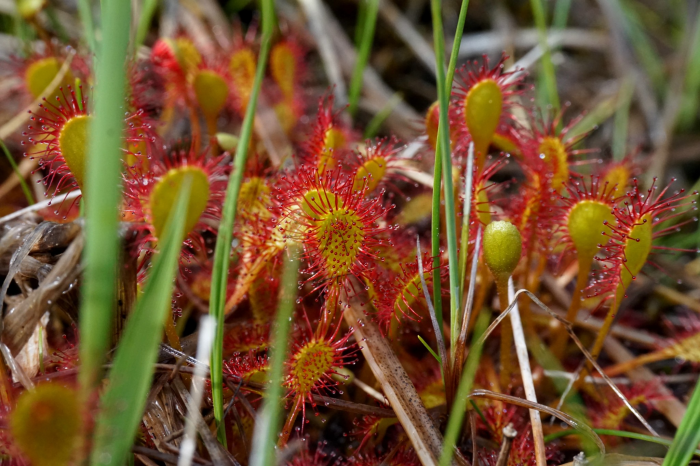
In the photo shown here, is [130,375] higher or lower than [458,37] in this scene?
lower

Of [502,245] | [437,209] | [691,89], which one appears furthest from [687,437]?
[691,89]

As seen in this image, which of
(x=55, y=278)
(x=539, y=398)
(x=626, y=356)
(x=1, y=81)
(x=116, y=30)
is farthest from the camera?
(x=1, y=81)

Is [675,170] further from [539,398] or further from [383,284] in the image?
[383,284]

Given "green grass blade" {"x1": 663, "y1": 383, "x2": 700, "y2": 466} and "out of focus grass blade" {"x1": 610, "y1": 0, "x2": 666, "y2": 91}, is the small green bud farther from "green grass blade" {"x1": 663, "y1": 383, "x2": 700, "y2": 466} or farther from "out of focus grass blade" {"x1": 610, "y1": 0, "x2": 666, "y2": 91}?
"out of focus grass blade" {"x1": 610, "y1": 0, "x2": 666, "y2": 91}

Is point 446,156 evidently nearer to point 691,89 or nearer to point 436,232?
point 436,232

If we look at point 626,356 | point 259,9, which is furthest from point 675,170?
point 259,9

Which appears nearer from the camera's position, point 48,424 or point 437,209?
point 48,424

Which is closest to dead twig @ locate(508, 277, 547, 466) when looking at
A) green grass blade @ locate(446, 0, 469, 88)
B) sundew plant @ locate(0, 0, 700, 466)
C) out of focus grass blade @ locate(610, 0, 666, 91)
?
sundew plant @ locate(0, 0, 700, 466)
